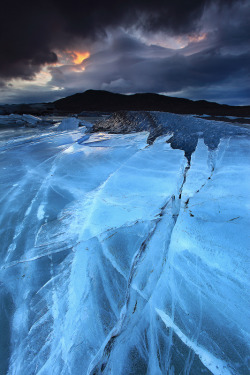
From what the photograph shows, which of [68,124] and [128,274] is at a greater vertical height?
[68,124]

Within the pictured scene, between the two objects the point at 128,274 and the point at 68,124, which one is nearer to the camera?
the point at 128,274

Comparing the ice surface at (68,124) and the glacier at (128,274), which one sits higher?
the ice surface at (68,124)

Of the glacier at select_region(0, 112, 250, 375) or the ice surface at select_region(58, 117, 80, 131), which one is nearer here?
the glacier at select_region(0, 112, 250, 375)

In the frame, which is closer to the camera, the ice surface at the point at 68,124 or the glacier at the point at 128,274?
the glacier at the point at 128,274

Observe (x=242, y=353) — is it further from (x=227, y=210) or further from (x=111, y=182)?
(x=111, y=182)

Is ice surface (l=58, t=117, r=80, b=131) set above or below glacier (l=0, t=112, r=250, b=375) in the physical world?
above

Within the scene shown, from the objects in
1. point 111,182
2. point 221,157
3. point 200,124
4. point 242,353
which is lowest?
point 242,353

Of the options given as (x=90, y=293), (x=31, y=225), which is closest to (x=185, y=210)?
(x=90, y=293)

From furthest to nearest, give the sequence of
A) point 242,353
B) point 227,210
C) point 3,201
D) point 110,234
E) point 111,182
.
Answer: point 111,182, point 3,201, point 227,210, point 110,234, point 242,353
